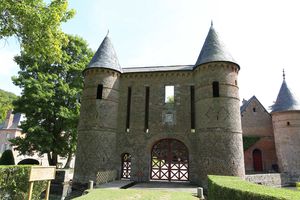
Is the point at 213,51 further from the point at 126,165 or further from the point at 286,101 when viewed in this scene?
the point at 286,101

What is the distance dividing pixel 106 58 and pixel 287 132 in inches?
849

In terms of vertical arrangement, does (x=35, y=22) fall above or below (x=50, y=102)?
above

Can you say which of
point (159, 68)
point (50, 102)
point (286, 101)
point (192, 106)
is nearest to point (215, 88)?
A: point (192, 106)

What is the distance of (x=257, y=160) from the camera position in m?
26.1

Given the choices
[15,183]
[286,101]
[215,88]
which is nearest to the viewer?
[15,183]

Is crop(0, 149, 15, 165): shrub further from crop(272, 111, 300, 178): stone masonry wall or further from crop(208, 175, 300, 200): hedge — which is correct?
crop(272, 111, 300, 178): stone masonry wall

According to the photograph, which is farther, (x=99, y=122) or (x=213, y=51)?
(x=99, y=122)

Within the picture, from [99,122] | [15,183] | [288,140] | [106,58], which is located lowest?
[15,183]

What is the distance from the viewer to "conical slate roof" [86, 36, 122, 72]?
63.9 feet

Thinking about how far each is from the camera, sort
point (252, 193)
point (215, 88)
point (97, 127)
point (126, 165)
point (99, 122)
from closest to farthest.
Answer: point (252, 193) → point (215, 88) → point (97, 127) → point (99, 122) → point (126, 165)

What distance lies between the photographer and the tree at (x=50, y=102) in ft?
64.7

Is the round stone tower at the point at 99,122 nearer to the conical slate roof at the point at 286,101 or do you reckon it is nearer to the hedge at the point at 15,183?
the hedge at the point at 15,183

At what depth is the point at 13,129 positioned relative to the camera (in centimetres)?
4062

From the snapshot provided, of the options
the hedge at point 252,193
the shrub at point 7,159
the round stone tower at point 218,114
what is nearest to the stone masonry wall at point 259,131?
the round stone tower at point 218,114
